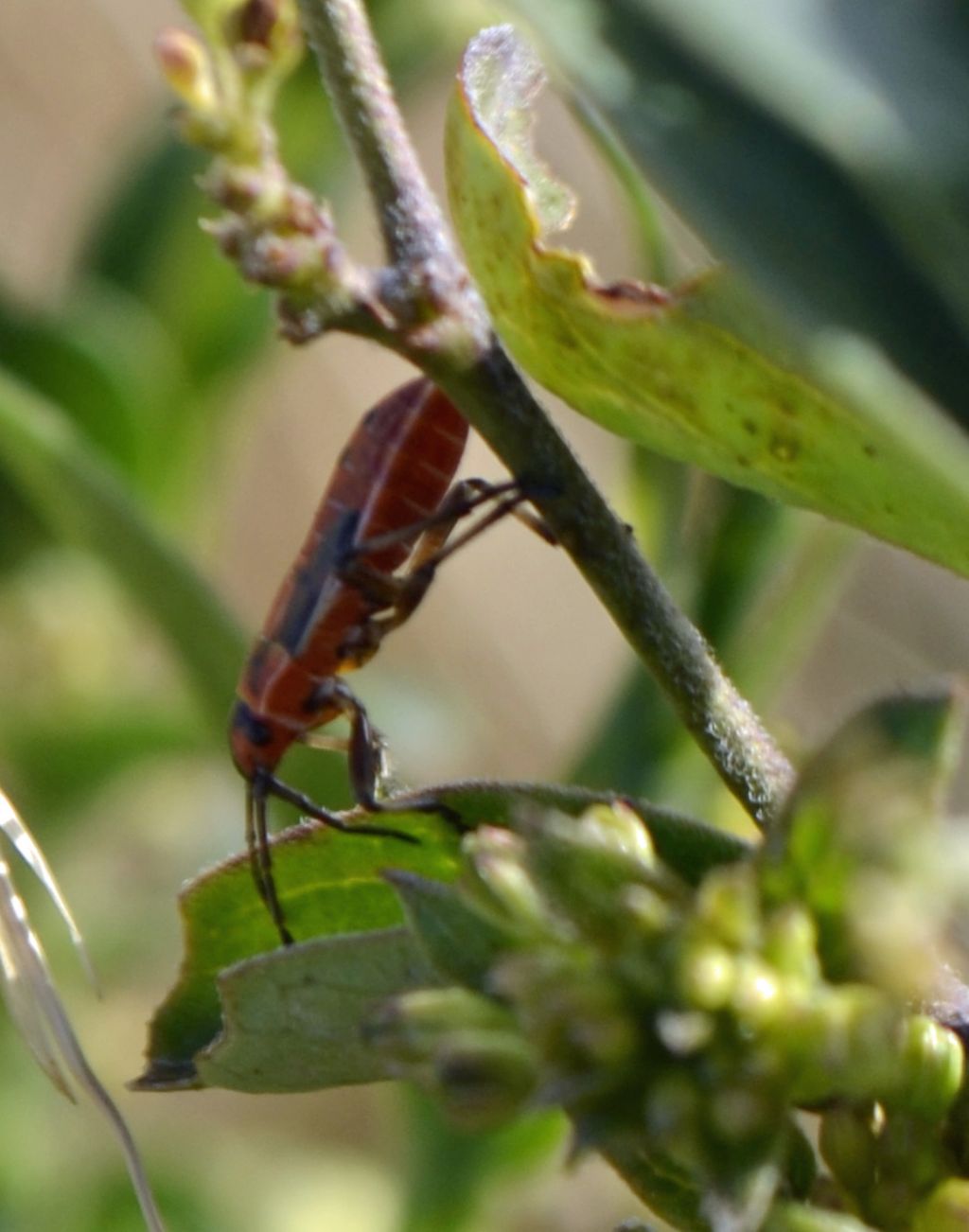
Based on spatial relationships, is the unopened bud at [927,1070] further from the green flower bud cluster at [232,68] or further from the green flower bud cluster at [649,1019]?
the green flower bud cluster at [232,68]

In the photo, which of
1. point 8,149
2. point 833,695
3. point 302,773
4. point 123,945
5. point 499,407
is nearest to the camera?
point 499,407

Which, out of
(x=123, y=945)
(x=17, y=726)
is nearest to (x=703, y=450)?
(x=17, y=726)

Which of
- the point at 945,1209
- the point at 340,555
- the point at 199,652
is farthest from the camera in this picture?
the point at 199,652

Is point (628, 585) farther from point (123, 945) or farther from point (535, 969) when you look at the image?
point (123, 945)

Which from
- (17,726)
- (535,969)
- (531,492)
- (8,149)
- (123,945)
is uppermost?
(8,149)

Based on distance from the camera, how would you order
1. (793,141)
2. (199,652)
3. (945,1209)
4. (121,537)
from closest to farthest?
1. (793,141)
2. (945,1209)
3. (121,537)
4. (199,652)

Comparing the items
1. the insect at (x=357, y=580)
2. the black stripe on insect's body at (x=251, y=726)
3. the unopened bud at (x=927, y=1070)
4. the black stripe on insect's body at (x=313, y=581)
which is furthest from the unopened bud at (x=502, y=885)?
the black stripe on insect's body at (x=251, y=726)

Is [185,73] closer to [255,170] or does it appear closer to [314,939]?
[255,170]

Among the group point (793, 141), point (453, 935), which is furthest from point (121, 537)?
point (793, 141)
